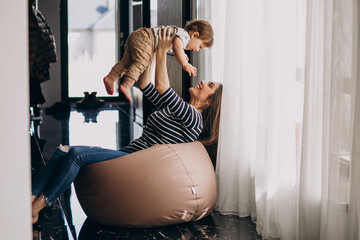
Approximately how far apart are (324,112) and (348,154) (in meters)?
0.22

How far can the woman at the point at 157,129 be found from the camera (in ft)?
8.59

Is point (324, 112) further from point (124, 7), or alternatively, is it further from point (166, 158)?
point (124, 7)

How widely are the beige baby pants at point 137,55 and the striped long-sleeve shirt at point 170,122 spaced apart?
224 mm

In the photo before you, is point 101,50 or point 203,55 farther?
point 101,50

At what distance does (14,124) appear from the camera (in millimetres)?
788

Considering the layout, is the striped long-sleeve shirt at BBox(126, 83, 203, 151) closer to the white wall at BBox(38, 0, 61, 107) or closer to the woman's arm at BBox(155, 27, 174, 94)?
the woman's arm at BBox(155, 27, 174, 94)

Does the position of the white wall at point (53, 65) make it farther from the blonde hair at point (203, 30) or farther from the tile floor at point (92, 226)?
the blonde hair at point (203, 30)

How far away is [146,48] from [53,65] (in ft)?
19.9

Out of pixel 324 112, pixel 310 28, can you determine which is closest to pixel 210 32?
pixel 310 28

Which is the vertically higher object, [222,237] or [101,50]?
[101,50]

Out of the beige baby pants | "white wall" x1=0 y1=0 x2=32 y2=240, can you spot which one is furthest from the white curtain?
"white wall" x1=0 y1=0 x2=32 y2=240

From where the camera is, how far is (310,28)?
7.40 ft

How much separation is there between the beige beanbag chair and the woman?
0.33 feet

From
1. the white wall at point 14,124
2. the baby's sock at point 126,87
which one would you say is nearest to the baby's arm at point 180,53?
the baby's sock at point 126,87
